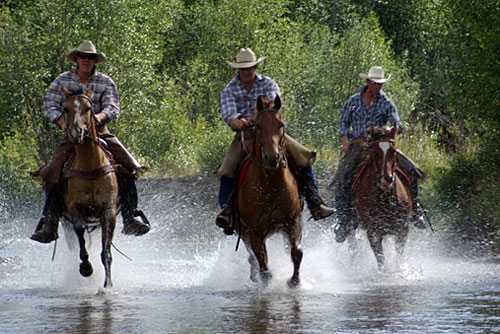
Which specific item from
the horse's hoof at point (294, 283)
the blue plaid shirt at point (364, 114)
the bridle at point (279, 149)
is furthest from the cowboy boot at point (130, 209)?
the blue plaid shirt at point (364, 114)

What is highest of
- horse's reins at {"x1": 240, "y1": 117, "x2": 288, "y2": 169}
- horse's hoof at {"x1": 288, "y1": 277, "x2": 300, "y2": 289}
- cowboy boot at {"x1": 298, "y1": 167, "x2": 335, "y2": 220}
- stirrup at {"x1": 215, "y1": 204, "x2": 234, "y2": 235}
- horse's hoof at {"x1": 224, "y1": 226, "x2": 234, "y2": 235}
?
horse's reins at {"x1": 240, "y1": 117, "x2": 288, "y2": 169}

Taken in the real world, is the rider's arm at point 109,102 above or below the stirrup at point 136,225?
above

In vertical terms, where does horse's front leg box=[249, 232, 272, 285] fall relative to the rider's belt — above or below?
below

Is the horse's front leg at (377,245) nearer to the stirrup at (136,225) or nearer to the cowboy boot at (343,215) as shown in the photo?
the cowboy boot at (343,215)

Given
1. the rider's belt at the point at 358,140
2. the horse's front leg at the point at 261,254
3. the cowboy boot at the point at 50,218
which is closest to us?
the horse's front leg at the point at 261,254

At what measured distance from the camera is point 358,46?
41.5 meters

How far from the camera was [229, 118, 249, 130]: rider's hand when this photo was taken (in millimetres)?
12164

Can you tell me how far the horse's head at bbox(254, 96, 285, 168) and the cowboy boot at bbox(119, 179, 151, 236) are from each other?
7.77ft

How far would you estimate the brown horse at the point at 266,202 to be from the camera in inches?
462

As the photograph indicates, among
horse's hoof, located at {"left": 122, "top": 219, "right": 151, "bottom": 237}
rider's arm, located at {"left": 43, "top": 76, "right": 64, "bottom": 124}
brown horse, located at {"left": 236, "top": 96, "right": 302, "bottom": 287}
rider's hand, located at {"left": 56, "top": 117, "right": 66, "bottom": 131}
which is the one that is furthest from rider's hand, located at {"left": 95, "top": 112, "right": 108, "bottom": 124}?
brown horse, located at {"left": 236, "top": 96, "right": 302, "bottom": 287}

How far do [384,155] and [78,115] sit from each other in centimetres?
376

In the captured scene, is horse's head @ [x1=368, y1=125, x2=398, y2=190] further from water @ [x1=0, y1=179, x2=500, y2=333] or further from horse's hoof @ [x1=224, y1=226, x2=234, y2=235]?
horse's hoof @ [x1=224, y1=226, x2=234, y2=235]

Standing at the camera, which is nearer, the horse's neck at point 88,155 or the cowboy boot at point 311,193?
the horse's neck at point 88,155

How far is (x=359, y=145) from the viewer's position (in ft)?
47.5
